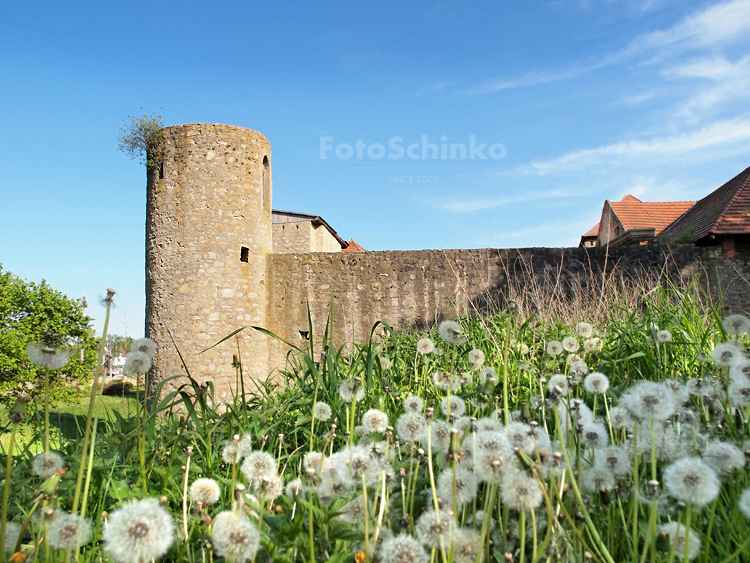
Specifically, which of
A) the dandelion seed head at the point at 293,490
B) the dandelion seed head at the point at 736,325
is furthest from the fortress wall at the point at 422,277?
the dandelion seed head at the point at 293,490

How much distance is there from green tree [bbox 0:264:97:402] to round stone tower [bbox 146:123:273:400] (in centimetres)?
409

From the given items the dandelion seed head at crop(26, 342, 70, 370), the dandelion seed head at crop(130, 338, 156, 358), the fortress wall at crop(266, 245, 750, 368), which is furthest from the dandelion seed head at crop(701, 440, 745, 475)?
the fortress wall at crop(266, 245, 750, 368)

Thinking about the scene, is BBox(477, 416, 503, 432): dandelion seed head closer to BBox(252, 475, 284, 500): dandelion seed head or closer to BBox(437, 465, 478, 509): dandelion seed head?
BBox(437, 465, 478, 509): dandelion seed head

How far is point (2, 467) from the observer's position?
2.32m

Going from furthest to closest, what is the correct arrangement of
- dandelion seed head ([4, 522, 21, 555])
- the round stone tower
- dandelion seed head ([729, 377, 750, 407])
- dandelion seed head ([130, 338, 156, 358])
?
the round stone tower, dandelion seed head ([130, 338, 156, 358]), dandelion seed head ([729, 377, 750, 407]), dandelion seed head ([4, 522, 21, 555])

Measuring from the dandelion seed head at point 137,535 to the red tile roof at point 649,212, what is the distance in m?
22.1

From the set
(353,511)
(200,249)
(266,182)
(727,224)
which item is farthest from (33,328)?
(727,224)

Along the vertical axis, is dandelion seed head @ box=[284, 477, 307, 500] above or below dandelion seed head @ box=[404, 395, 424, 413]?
below

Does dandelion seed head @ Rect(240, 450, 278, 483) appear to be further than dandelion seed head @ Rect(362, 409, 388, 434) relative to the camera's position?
No

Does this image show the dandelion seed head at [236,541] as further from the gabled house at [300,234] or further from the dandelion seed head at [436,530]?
the gabled house at [300,234]

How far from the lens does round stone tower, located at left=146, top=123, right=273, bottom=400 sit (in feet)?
31.8

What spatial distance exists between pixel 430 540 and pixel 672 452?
851mm

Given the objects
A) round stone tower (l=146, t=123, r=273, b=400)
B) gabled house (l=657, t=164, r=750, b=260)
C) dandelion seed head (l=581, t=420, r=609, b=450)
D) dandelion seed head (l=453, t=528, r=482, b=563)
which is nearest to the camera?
dandelion seed head (l=453, t=528, r=482, b=563)

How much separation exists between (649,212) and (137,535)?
24.4 metres
